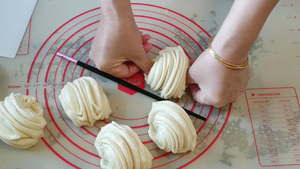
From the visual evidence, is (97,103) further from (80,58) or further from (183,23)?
(183,23)

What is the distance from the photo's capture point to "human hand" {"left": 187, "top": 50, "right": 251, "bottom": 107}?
1025 millimetres

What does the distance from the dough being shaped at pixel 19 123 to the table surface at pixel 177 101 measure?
5 centimetres

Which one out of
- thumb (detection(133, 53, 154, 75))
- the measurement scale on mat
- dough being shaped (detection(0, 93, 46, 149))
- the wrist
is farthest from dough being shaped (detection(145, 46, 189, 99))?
dough being shaped (detection(0, 93, 46, 149))

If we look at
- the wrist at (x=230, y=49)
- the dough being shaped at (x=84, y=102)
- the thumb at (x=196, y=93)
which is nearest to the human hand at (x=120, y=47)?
the dough being shaped at (x=84, y=102)

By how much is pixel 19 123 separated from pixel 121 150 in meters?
0.43

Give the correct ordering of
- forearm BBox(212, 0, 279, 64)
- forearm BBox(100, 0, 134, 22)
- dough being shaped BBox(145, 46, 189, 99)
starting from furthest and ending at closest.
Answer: dough being shaped BBox(145, 46, 189, 99)
forearm BBox(100, 0, 134, 22)
forearm BBox(212, 0, 279, 64)

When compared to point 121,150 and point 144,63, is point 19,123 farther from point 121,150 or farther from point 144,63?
point 144,63

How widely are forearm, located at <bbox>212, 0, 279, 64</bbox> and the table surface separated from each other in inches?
12.8

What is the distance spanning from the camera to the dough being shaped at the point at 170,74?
114cm

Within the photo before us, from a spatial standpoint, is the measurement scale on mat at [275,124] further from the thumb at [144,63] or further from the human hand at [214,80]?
the thumb at [144,63]

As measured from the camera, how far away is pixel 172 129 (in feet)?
3.36

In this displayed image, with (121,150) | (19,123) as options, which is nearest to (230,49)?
(121,150)

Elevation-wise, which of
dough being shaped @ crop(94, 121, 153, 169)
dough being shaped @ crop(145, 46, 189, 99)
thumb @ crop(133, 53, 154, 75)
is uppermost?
thumb @ crop(133, 53, 154, 75)

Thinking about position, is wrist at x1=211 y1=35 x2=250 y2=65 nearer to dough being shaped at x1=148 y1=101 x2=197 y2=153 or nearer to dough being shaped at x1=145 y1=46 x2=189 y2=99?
dough being shaped at x1=145 y1=46 x2=189 y2=99
